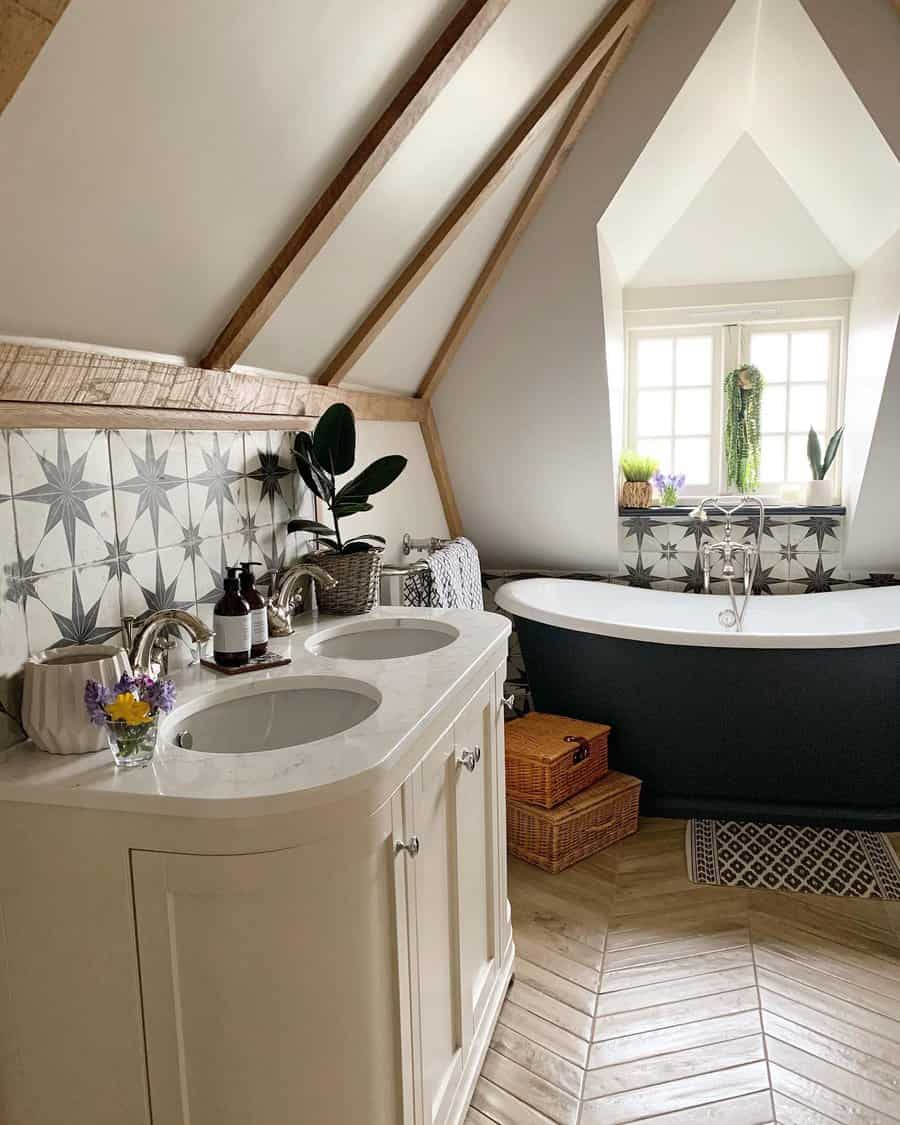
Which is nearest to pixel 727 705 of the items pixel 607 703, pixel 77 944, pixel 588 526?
pixel 607 703

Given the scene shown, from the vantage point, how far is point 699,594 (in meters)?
3.97

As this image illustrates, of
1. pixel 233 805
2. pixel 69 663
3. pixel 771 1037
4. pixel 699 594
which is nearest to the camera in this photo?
pixel 233 805

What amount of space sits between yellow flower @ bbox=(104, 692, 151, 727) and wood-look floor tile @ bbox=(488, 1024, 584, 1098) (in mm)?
1337

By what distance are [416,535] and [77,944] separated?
248cm

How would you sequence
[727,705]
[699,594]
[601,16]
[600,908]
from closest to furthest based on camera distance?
[601,16] < [600,908] < [727,705] < [699,594]

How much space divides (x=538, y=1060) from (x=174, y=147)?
204 cm

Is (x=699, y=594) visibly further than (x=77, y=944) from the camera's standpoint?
Yes

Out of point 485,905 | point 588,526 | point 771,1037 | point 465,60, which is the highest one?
point 465,60

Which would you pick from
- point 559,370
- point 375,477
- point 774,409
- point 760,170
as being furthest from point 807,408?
point 375,477

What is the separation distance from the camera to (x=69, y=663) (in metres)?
1.46

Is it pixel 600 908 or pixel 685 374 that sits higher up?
pixel 685 374

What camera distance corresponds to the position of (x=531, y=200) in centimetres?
301

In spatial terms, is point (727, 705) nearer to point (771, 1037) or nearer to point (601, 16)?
point (771, 1037)

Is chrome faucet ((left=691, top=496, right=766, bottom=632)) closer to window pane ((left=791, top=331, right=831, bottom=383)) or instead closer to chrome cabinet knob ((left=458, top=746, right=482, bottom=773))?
window pane ((left=791, top=331, right=831, bottom=383))
